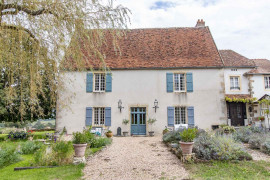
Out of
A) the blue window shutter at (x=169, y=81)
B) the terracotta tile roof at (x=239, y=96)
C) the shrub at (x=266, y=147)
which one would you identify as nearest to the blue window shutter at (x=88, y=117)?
the blue window shutter at (x=169, y=81)

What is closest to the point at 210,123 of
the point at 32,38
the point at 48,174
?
the point at 48,174

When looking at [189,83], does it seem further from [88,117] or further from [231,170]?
[231,170]

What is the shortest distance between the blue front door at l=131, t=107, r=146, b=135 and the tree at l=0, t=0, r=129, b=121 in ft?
31.5

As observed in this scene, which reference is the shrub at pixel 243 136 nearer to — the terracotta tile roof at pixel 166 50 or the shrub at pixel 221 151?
the shrub at pixel 221 151

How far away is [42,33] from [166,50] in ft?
38.1

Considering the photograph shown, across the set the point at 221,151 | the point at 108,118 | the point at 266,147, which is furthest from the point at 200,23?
the point at 221,151

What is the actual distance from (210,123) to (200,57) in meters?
4.44

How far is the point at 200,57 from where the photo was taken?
539 inches

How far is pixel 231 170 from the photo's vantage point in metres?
4.78

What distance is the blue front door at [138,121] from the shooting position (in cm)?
1315

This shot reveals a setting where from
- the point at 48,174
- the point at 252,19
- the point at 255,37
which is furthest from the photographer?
the point at 255,37

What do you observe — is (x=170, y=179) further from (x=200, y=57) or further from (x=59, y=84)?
(x=200, y=57)

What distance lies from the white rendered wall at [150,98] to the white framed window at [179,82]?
49 centimetres

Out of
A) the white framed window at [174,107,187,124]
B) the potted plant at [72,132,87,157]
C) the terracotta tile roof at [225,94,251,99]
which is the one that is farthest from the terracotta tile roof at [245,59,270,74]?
the potted plant at [72,132,87,157]
